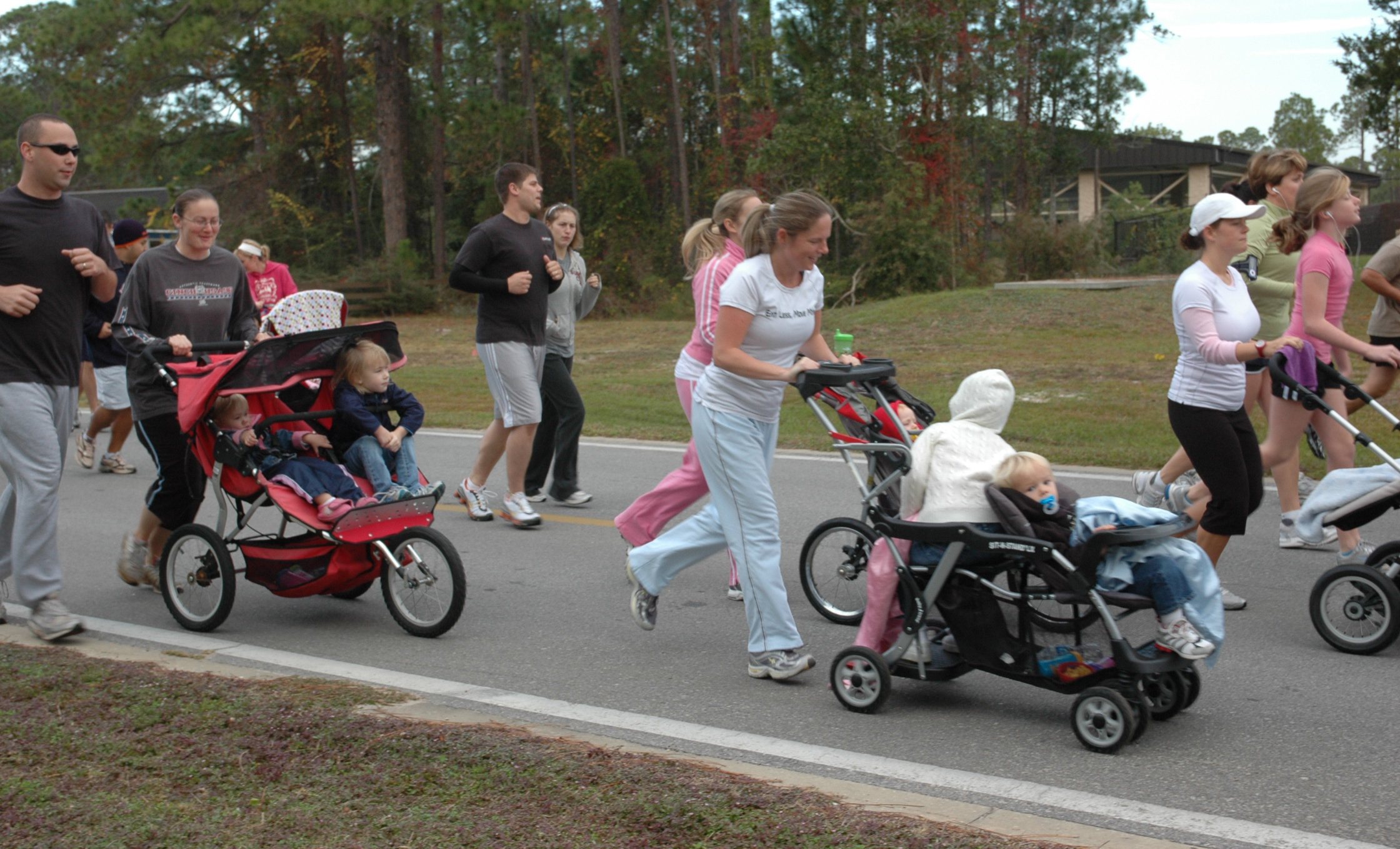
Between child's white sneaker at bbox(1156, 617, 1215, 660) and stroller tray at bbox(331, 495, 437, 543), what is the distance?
11.0 feet

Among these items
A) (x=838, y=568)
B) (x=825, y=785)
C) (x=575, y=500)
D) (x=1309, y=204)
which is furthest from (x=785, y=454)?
(x=825, y=785)

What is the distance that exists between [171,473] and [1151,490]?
5.47m

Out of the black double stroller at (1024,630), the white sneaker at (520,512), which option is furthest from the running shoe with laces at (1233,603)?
the white sneaker at (520,512)

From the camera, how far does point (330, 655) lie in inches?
233

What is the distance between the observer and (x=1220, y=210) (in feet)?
19.1

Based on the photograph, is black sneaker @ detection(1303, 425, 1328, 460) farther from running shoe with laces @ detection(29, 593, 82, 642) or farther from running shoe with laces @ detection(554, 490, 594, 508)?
running shoe with laces @ detection(29, 593, 82, 642)

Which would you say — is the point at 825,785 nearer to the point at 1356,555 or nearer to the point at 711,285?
the point at 711,285

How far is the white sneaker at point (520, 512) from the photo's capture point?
28.2 ft

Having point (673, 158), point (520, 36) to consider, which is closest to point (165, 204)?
point (520, 36)

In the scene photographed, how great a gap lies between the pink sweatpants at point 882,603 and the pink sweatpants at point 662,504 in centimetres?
177

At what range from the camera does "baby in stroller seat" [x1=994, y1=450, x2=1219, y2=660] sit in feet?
14.6

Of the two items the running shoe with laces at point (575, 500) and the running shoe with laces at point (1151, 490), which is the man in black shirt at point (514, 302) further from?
the running shoe with laces at point (1151, 490)

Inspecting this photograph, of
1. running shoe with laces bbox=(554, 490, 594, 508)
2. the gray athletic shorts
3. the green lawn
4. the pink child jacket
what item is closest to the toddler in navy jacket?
the pink child jacket

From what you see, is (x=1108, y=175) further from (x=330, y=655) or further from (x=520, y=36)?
(x=330, y=655)
